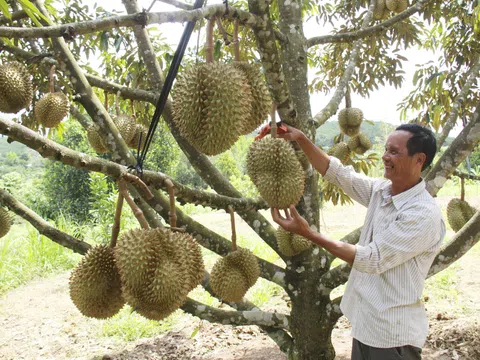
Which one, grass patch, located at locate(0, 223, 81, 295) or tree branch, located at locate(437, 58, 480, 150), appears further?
grass patch, located at locate(0, 223, 81, 295)

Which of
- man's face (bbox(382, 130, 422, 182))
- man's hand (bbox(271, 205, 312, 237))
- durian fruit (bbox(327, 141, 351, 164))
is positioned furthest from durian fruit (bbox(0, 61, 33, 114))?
durian fruit (bbox(327, 141, 351, 164))

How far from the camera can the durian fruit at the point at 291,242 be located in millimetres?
2037

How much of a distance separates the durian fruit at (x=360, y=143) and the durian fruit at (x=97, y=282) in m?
2.82

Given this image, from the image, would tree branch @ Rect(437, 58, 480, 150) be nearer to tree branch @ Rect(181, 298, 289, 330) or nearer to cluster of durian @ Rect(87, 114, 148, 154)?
tree branch @ Rect(181, 298, 289, 330)

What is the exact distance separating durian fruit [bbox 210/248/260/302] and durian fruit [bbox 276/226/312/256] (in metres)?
0.31

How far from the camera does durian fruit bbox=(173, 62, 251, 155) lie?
1131 millimetres

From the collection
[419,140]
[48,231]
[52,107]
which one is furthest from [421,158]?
[52,107]

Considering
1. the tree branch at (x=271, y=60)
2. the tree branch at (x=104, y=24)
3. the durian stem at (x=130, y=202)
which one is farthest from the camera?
the tree branch at (x=271, y=60)

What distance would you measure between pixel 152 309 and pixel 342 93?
6.61ft

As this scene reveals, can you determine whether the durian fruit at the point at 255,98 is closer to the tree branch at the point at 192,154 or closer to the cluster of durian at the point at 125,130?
the tree branch at the point at 192,154

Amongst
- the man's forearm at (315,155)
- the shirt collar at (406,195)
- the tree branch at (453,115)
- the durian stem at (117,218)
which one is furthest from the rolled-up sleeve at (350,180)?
the durian stem at (117,218)

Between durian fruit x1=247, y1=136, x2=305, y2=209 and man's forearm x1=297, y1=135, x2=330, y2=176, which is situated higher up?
man's forearm x1=297, y1=135, x2=330, y2=176

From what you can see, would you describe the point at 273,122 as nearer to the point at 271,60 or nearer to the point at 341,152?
the point at 271,60

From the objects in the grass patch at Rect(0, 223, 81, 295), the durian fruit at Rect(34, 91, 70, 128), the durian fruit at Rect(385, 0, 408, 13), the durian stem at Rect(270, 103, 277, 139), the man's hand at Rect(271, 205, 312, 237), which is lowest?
the grass patch at Rect(0, 223, 81, 295)
